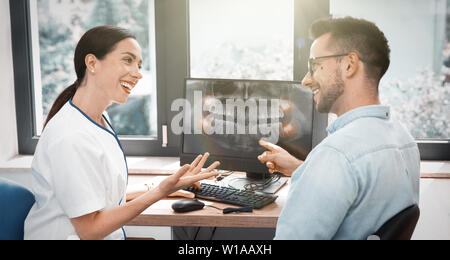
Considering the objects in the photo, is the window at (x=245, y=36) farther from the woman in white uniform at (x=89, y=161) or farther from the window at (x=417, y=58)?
the woman in white uniform at (x=89, y=161)

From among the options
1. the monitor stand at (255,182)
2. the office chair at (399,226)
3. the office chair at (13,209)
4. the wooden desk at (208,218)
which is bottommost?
the wooden desk at (208,218)

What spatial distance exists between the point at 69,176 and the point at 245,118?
2.72 ft

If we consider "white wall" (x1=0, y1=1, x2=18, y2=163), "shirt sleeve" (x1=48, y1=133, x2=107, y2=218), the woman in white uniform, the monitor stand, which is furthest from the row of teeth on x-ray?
"white wall" (x1=0, y1=1, x2=18, y2=163)

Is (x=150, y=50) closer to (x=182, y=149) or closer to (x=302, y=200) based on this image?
(x=182, y=149)

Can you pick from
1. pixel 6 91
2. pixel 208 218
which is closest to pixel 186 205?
pixel 208 218

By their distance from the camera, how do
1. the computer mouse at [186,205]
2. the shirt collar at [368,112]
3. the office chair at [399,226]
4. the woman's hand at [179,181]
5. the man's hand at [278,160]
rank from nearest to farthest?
the office chair at [399,226]
the shirt collar at [368,112]
the woman's hand at [179,181]
the computer mouse at [186,205]
the man's hand at [278,160]

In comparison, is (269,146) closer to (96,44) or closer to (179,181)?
(179,181)

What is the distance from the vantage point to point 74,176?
1.10 m

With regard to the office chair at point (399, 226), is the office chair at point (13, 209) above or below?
below

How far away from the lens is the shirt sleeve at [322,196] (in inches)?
33.6

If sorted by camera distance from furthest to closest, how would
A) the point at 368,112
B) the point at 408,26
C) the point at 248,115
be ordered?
the point at 408,26
the point at 248,115
the point at 368,112

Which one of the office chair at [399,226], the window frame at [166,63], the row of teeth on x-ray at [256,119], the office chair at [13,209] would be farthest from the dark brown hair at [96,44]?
the office chair at [399,226]

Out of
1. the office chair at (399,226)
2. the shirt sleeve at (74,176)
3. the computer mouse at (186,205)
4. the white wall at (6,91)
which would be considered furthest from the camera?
the white wall at (6,91)

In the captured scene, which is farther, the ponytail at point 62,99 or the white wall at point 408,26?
→ the white wall at point 408,26
